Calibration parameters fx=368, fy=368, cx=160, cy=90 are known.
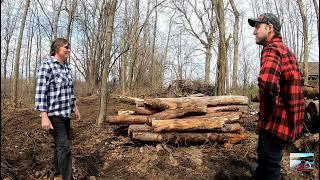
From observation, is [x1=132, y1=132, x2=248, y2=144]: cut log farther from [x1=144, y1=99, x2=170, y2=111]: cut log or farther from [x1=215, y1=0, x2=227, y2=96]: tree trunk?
[x1=215, y1=0, x2=227, y2=96]: tree trunk

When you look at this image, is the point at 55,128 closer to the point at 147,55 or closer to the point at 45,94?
the point at 45,94

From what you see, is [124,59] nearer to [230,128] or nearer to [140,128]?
[140,128]

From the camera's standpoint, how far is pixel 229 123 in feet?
22.9

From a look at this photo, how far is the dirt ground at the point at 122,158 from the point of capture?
18.6 feet

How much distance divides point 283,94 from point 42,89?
2.91 meters

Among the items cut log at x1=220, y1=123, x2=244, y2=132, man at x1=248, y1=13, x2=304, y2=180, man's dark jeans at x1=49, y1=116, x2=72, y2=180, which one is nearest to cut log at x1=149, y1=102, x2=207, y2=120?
cut log at x1=220, y1=123, x2=244, y2=132

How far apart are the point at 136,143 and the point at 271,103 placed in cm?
329

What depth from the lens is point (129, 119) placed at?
714 centimetres

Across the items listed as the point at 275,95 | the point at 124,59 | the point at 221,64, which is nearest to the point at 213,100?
the point at 221,64

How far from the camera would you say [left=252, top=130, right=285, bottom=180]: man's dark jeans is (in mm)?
4098

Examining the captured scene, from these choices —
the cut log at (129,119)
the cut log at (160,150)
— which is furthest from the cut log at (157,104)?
the cut log at (160,150)

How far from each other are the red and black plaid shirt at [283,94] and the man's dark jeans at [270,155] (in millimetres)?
101

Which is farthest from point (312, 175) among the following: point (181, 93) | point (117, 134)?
point (181, 93)

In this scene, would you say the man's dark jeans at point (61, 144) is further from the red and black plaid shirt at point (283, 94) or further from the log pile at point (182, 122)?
the red and black plaid shirt at point (283, 94)
